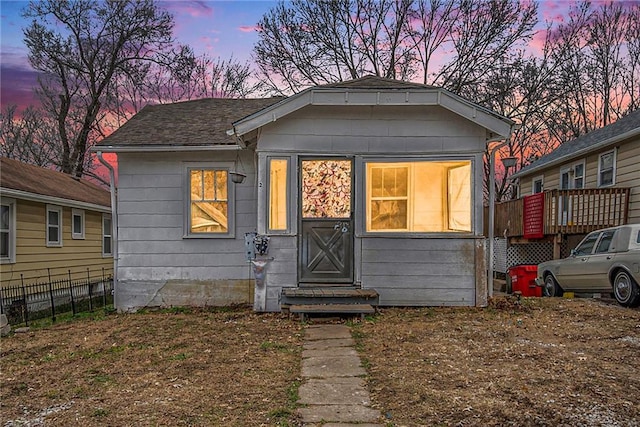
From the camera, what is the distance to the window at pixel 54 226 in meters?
12.7

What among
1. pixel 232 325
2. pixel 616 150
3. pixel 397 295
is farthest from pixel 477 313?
pixel 616 150

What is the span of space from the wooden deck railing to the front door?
25.9 feet

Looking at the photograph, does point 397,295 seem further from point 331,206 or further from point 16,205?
point 16,205

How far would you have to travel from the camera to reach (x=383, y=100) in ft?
25.0

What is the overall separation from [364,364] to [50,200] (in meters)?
10.5

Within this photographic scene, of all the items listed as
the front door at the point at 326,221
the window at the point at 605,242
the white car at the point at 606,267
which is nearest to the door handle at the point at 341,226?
the front door at the point at 326,221

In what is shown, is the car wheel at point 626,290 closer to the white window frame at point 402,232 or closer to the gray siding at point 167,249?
the white window frame at point 402,232

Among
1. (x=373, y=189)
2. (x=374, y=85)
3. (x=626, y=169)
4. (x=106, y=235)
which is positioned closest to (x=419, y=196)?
(x=373, y=189)

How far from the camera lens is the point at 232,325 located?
7008 mm

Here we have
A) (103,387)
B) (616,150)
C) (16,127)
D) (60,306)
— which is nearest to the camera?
(103,387)

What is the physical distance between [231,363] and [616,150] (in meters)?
13.0

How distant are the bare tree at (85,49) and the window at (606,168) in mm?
18156

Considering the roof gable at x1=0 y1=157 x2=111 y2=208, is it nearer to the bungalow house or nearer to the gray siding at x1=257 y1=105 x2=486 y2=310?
the gray siding at x1=257 y1=105 x2=486 y2=310

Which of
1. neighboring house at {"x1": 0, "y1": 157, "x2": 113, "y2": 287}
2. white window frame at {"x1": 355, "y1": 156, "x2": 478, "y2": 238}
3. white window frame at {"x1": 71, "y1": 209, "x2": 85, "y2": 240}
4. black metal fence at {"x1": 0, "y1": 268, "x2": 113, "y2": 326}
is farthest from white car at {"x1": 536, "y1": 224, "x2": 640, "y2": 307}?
white window frame at {"x1": 71, "y1": 209, "x2": 85, "y2": 240}
